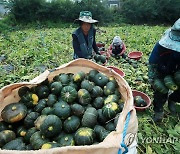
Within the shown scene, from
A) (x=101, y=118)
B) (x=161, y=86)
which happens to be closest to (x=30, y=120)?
(x=101, y=118)

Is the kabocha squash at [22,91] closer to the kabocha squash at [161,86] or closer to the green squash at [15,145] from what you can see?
the green squash at [15,145]

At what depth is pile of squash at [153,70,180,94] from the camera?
3.33 m

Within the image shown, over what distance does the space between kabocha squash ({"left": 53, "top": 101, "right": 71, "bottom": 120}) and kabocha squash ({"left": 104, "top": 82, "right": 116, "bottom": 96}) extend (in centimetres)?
62

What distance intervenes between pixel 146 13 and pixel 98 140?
2452 cm

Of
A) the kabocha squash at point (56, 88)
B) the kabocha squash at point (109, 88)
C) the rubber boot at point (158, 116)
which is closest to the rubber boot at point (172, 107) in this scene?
the rubber boot at point (158, 116)

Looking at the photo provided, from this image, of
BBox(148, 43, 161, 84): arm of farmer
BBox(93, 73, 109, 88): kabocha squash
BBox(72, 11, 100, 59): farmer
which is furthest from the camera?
BBox(72, 11, 100, 59): farmer

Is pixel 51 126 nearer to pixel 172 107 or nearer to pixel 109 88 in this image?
pixel 109 88

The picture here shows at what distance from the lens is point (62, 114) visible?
265 centimetres

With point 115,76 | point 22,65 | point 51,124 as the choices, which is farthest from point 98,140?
point 22,65

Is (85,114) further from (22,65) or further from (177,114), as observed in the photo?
(22,65)

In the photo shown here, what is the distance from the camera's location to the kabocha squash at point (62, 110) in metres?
2.65

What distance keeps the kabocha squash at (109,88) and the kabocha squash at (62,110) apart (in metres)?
0.62

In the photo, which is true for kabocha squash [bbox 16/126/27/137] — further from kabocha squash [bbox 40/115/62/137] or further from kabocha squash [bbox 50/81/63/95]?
kabocha squash [bbox 50/81/63/95]

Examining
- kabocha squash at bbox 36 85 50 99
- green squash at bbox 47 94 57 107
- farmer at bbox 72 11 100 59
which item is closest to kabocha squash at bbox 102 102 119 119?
green squash at bbox 47 94 57 107
